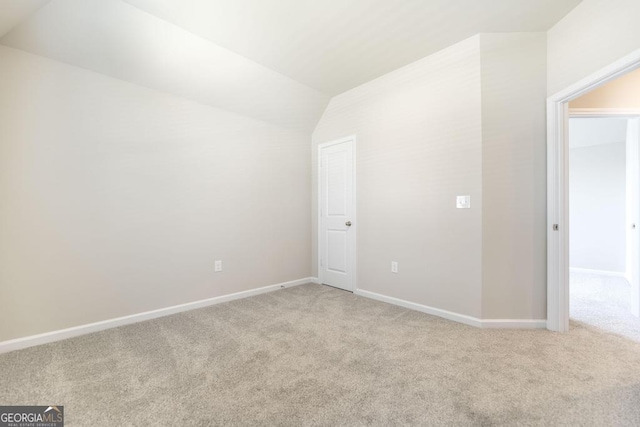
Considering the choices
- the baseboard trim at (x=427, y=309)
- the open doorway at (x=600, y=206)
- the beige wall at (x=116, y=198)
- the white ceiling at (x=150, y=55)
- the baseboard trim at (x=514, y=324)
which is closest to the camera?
the white ceiling at (x=150, y=55)

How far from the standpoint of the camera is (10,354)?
1.98 m

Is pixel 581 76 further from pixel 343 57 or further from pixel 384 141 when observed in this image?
pixel 343 57

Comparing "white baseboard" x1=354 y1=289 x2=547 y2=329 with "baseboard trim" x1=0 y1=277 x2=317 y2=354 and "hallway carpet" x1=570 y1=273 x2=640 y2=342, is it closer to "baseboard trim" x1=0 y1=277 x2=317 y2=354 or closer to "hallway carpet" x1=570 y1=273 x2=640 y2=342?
"hallway carpet" x1=570 y1=273 x2=640 y2=342

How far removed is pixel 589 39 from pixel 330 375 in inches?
117

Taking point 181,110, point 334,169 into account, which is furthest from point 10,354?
point 334,169

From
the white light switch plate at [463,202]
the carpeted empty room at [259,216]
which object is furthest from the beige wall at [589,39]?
the white light switch plate at [463,202]

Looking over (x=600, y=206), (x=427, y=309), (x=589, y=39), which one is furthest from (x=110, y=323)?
(x=600, y=206)

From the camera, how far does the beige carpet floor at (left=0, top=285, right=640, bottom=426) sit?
1.39 meters

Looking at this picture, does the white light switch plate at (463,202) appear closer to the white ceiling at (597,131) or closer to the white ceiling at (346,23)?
the white ceiling at (346,23)

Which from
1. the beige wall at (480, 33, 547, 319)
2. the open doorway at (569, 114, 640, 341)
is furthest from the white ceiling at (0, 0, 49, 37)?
the open doorway at (569, 114, 640, 341)

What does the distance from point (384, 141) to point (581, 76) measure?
1.67m

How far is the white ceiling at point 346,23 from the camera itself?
206 cm

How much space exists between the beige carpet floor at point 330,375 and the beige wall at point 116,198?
1.36 feet

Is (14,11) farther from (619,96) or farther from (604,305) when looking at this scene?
(604,305)
